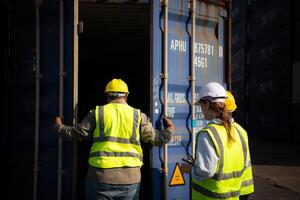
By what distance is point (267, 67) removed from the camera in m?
28.7

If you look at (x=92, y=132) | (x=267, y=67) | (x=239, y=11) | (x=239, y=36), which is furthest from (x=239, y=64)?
(x=92, y=132)

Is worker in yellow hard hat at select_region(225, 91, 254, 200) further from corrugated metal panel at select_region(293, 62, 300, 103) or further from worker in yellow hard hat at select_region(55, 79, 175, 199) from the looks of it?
corrugated metal panel at select_region(293, 62, 300, 103)

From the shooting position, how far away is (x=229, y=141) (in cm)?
358

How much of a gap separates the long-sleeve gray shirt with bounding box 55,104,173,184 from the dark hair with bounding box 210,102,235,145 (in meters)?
1.27

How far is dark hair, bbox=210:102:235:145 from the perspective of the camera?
3.60 meters

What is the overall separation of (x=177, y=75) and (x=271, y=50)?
78.3ft

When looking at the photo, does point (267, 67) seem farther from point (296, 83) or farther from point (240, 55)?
point (240, 55)

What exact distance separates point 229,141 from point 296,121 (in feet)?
72.7

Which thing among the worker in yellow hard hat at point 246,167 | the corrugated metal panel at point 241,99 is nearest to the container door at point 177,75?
the worker in yellow hard hat at point 246,167

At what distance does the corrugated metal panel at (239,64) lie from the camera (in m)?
33.2

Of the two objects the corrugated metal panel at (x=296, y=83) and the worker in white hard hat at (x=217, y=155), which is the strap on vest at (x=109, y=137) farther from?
the corrugated metal panel at (x=296, y=83)

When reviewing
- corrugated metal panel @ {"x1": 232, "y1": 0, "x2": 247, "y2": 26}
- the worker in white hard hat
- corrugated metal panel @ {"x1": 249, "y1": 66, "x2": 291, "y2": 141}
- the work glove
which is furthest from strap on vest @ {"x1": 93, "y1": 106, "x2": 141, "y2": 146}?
corrugated metal panel @ {"x1": 232, "y1": 0, "x2": 247, "y2": 26}

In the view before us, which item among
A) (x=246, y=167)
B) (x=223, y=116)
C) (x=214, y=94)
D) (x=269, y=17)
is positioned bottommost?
(x=246, y=167)

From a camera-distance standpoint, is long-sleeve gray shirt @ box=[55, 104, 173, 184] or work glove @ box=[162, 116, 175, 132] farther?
work glove @ box=[162, 116, 175, 132]
